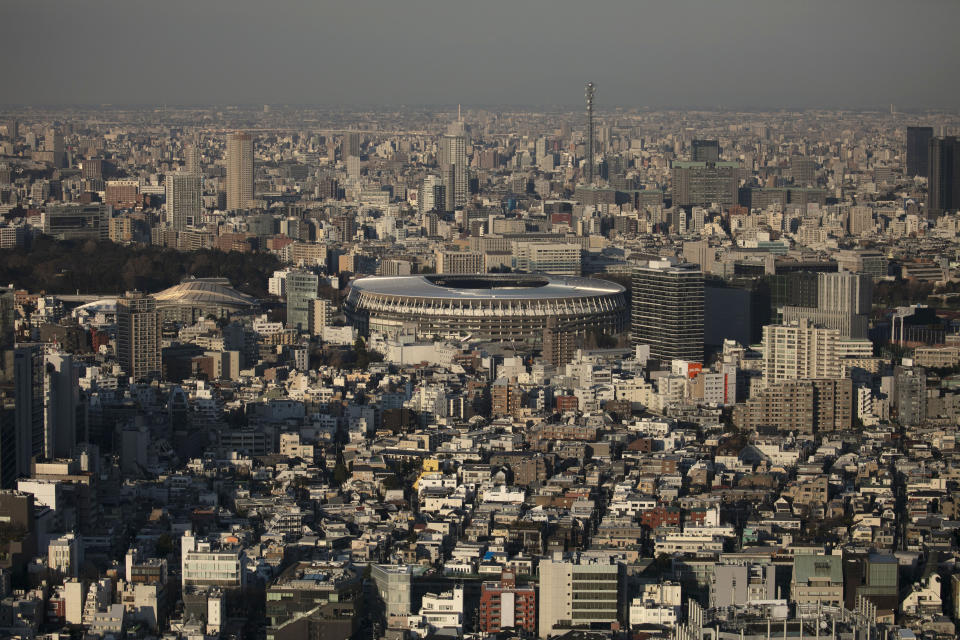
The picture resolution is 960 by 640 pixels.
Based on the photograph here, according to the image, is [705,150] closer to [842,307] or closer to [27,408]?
[842,307]

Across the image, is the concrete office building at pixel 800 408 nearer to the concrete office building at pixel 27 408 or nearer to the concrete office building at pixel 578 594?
the concrete office building at pixel 27 408

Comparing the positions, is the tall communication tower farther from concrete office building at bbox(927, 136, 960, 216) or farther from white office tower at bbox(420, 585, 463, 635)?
white office tower at bbox(420, 585, 463, 635)

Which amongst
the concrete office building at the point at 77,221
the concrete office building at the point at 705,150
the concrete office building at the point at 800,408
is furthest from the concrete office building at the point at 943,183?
the concrete office building at the point at 800,408

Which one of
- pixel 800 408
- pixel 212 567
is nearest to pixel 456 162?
pixel 800 408

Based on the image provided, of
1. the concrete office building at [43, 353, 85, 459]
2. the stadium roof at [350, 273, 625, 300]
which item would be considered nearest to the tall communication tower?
the stadium roof at [350, 273, 625, 300]

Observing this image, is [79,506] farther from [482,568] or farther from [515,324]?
[515,324]

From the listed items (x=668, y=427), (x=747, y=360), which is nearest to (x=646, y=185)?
(x=747, y=360)
